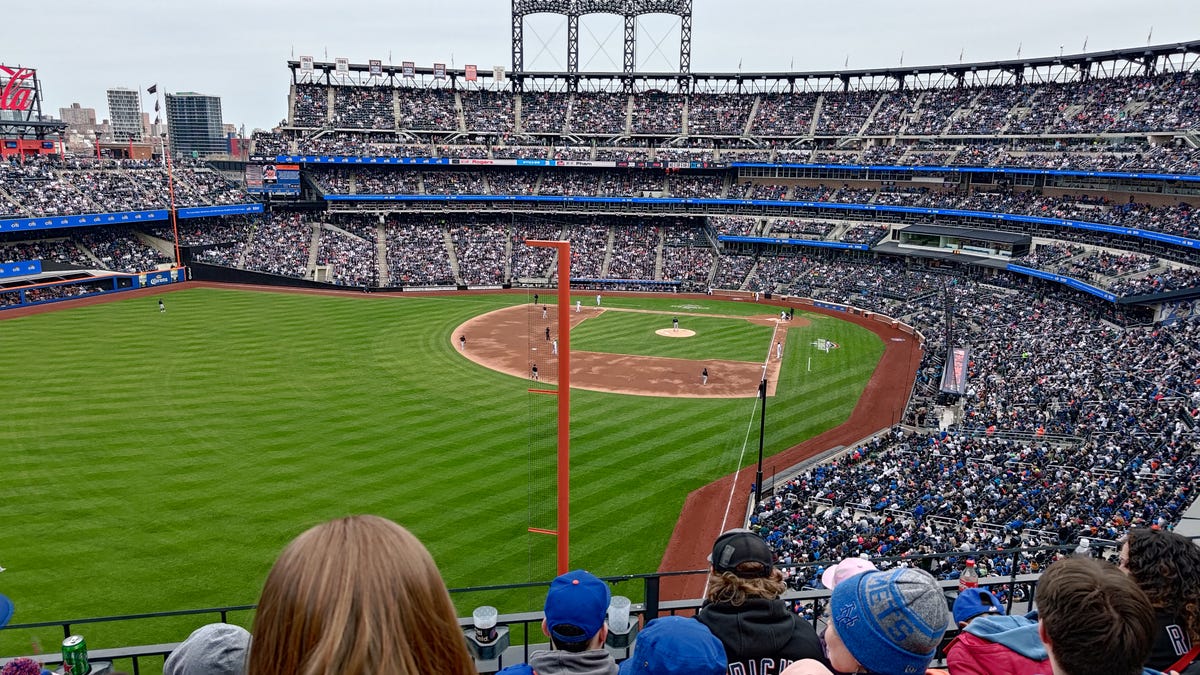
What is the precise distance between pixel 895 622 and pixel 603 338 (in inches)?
1633

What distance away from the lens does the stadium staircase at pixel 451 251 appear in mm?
66644

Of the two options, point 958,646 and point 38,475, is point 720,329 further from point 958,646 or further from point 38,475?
point 958,646

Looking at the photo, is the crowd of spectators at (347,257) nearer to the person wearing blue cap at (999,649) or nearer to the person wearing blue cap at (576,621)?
the person wearing blue cap at (576,621)

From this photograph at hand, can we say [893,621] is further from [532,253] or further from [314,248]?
[314,248]

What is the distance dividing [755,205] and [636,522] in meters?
55.1

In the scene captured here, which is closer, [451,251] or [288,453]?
[288,453]

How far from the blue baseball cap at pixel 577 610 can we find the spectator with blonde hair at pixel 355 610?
7.15 feet

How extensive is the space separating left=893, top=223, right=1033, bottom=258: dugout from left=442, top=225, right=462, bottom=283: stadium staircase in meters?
38.5

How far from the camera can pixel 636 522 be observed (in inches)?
824

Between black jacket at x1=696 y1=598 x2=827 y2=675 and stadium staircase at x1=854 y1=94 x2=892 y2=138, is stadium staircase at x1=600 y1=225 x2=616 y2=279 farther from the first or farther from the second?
black jacket at x1=696 y1=598 x2=827 y2=675

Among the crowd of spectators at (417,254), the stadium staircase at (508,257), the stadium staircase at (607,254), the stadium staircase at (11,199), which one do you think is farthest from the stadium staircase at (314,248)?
the stadium staircase at (607,254)

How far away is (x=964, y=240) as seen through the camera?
5666cm

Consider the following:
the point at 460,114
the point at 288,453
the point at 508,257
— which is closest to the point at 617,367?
the point at 288,453

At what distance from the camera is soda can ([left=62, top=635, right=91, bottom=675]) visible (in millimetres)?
6031
